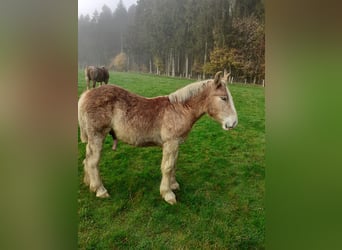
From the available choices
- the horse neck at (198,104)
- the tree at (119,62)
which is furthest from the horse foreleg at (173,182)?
the tree at (119,62)

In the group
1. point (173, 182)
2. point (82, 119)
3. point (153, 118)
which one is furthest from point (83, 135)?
point (173, 182)

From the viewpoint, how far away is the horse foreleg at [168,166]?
5.39 ft

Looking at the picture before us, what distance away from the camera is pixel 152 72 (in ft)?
5.65

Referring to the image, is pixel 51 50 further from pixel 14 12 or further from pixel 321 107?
pixel 321 107

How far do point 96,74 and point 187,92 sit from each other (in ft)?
1.46

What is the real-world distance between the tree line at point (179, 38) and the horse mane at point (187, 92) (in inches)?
1.7

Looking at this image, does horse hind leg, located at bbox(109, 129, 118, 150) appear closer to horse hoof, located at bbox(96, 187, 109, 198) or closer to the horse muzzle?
horse hoof, located at bbox(96, 187, 109, 198)

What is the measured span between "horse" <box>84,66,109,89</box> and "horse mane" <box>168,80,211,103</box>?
33cm

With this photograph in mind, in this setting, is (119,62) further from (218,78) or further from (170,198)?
(170,198)

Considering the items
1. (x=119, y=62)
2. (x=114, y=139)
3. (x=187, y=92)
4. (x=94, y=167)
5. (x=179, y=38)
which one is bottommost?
(x=94, y=167)

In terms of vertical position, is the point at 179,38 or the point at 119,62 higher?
the point at 179,38

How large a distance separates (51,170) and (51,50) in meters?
0.53

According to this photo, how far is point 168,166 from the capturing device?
1646 millimetres

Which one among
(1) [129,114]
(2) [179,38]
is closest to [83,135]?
(1) [129,114]
